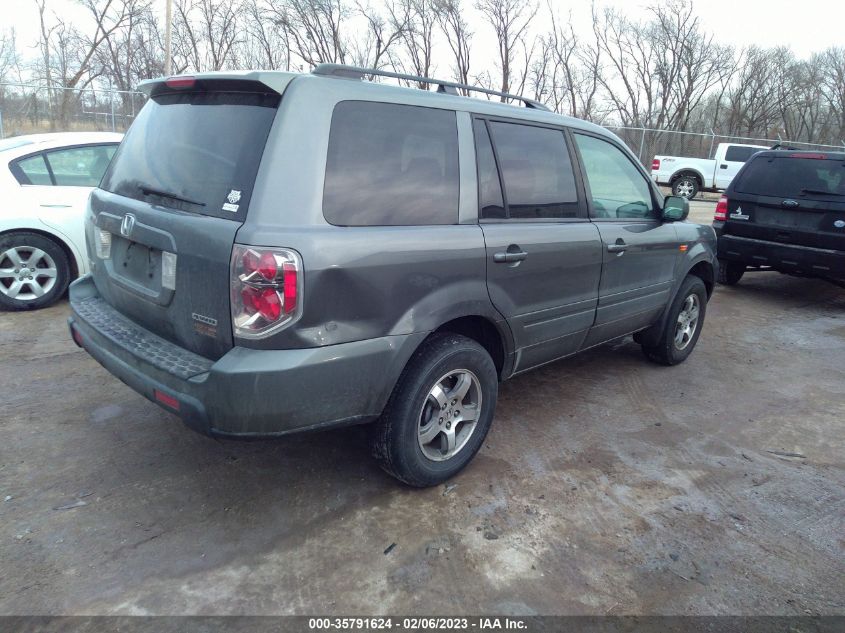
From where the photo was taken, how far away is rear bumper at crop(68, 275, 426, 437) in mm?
2389

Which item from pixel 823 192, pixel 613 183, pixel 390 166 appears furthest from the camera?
pixel 823 192

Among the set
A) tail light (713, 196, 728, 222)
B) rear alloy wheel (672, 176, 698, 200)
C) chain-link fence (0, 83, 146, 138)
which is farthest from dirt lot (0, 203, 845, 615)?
rear alloy wheel (672, 176, 698, 200)

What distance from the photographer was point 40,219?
5.43 metres

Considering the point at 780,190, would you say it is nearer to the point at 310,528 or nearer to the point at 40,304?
the point at 310,528

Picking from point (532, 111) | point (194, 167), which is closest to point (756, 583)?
point (532, 111)

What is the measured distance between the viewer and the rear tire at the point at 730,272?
8430mm

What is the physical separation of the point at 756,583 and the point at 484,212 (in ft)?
6.65

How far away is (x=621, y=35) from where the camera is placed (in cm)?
4041

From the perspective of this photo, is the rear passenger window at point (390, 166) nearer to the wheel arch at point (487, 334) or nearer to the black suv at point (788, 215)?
the wheel arch at point (487, 334)

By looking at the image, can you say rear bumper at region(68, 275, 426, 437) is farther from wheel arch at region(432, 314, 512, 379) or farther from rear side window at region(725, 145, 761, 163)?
rear side window at region(725, 145, 761, 163)

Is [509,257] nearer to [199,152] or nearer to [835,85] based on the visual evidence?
[199,152]

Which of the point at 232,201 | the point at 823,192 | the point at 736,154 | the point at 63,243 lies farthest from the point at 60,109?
the point at 736,154

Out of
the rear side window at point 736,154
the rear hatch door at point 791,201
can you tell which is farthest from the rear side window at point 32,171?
the rear side window at point 736,154

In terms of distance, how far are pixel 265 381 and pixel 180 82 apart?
153 centimetres
